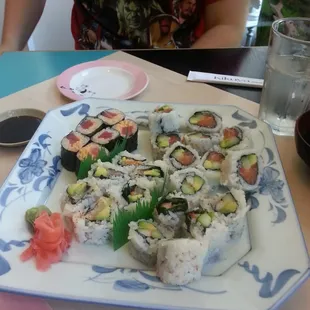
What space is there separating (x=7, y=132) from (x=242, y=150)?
580mm

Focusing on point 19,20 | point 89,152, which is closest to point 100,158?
point 89,152

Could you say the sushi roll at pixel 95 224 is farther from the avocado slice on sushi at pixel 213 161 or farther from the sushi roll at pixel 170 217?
the avocado slice on sushi at pixel 213 161

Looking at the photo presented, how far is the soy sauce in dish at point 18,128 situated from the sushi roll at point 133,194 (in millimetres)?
327

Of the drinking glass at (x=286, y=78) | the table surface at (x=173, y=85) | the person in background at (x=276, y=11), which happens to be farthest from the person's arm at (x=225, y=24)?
the drinking glass at (x=286, y=78)

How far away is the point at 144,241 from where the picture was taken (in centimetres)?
77

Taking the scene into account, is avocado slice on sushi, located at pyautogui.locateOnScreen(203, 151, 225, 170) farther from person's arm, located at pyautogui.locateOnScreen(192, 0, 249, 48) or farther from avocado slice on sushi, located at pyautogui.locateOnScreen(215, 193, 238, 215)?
person's arm, located at pyautogui.locateOnScreen(192, 0, 249, 48)

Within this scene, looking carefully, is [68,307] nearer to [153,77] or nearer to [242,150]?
[242,150]

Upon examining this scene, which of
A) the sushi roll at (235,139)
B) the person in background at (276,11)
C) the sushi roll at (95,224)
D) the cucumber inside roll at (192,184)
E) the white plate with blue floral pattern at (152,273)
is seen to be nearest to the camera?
the white plate with blue floral pattern at (152,273)

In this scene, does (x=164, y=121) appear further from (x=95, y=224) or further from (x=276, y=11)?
(x=276, y=11)

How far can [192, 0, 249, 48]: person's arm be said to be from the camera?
5.30 ft

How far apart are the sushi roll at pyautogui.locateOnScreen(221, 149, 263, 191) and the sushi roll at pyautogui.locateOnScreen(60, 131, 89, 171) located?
13.2 inches

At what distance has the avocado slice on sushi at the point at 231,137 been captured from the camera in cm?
102

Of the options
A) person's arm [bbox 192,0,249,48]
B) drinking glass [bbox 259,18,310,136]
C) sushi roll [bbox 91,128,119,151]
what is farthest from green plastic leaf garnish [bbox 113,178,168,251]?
person's arm [bbox 192,0,249,48]

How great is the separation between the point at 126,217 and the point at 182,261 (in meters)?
0.16
